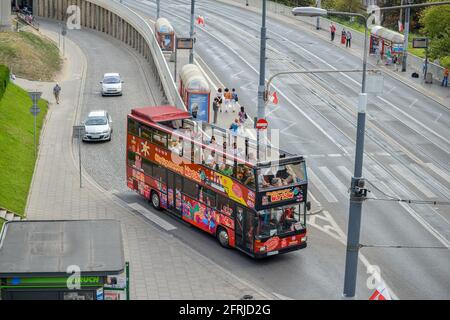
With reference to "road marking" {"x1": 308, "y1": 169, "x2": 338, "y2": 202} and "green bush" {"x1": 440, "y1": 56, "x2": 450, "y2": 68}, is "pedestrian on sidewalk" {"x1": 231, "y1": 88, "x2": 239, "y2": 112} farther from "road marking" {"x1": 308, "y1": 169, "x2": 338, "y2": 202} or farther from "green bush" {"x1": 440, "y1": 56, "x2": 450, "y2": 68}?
"green bush" {"x1": 440, "y1": 56, "x2": 450, "y2": 68}

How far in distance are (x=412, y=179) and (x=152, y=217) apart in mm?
14167

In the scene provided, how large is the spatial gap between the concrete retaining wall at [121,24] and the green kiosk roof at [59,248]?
31172mm

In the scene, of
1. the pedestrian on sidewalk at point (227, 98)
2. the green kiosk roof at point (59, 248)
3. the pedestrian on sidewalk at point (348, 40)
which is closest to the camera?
the green kiosk roof at point (59, 248)

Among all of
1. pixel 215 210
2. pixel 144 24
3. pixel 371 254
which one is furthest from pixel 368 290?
pixel 144 24

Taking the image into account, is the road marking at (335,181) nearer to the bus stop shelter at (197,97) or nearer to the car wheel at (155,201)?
the car wheel at (155,201)

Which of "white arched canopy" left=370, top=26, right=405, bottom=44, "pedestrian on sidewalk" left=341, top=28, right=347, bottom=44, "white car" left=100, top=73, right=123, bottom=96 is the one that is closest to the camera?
"white car" left=100, top=73, right=123, bottom=96

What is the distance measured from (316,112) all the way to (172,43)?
19403 millimetres

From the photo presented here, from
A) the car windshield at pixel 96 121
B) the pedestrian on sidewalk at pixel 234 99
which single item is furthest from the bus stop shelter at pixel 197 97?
the car windshield at pixel 96 121

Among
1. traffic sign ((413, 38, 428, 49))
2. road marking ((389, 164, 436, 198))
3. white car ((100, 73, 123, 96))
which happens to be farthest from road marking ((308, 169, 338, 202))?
traffic sign ((413, 38, 428, 49))

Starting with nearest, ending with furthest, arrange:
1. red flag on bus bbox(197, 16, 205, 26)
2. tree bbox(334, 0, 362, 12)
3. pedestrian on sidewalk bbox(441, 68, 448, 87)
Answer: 1. pedestrian on sidewalk bbox(441, 68, 448, 87)
2. red flag on bus bbox(197, 16, 205, 26)
3. tree bbox(334, 0, 362, 12)

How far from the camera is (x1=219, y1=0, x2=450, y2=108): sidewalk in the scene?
2537 inches

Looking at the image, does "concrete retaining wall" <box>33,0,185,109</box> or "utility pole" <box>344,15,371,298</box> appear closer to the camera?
"utility pole" <box>344,15,371,298</box>

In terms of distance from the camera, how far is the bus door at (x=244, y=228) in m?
32.3

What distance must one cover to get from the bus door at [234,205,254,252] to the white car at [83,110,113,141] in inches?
777
